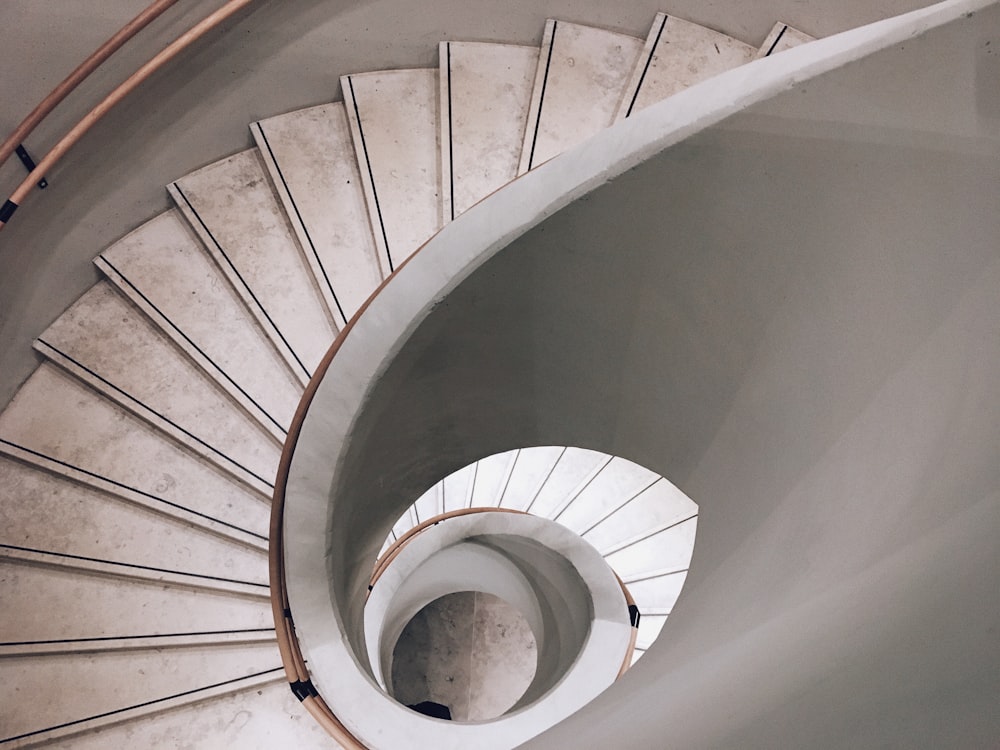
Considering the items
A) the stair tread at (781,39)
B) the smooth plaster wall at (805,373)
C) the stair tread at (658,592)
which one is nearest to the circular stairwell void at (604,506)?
the stair tread at (658,592)

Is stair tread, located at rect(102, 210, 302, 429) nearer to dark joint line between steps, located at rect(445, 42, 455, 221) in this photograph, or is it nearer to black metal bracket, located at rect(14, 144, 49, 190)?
black metal bracket, located at rect(14, 144, 49, 190)

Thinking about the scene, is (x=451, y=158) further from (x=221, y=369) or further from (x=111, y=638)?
(x=111, y=638)

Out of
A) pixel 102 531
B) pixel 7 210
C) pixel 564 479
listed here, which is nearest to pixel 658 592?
pixel 564 479

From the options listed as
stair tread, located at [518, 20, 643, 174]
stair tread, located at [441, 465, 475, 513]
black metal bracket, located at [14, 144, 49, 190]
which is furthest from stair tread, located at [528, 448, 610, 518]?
black metal bracket, located at [14, 144, 49, 190]

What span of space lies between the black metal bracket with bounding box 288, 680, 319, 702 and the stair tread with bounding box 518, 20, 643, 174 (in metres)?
2.53

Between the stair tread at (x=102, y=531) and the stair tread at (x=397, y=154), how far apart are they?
62.2 inches

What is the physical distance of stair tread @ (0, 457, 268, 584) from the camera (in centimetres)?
325

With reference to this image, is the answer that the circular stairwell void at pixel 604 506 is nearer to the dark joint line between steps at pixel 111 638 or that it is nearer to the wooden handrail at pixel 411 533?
the wooden handrail at pixel 411 533

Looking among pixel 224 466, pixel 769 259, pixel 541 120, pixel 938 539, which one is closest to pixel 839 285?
pixel 769 259

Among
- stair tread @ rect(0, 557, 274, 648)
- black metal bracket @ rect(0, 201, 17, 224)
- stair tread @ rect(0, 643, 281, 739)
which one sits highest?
black metal bracket @ rect(0, 201, 17, 224)

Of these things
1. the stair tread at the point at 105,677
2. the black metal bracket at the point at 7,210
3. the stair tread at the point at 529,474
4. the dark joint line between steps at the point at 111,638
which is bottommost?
the stair tread at the point at 105,677

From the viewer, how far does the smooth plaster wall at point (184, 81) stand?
136 inches

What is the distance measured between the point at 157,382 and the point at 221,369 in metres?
0.33

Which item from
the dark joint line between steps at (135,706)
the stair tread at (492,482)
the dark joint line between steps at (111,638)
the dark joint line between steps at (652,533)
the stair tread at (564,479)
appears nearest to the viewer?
the dark joint line between steps at (135,706)
